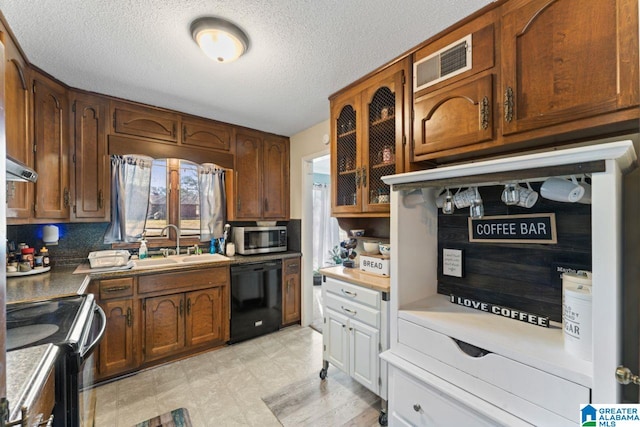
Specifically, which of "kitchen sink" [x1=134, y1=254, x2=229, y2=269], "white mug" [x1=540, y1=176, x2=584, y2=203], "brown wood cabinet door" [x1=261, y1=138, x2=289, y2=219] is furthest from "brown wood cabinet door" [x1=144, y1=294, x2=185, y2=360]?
"white mug" [x1=540, y1=176, x2=584, y2=203]

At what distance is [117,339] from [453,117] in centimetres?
303

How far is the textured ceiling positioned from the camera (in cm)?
135

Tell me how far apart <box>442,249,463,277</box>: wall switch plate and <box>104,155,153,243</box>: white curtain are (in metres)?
2.88

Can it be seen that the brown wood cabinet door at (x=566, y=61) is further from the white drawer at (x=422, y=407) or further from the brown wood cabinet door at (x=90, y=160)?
the brown wood cabinet door at (x=90, y=160)

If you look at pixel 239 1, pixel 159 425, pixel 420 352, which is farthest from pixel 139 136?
pixel 420 352

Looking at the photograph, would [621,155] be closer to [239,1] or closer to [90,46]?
[239,1]

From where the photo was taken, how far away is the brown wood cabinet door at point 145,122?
2432mm

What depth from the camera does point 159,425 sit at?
68.1 inches

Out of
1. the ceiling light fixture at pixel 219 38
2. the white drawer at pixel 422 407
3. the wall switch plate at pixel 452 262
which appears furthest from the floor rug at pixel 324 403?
the ceiling light fixture at pixel 219 38

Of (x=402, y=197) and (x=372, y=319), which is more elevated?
(x=402, y=197)

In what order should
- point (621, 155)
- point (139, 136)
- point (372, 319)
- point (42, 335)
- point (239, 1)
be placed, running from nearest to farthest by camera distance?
point (621, 155)
point (42, 335)
point (239, 1)
point (372, 319)
point (139, 136)

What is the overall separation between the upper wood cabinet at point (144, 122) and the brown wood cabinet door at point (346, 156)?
66.0 inches

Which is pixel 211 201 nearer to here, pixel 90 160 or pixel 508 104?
pixel 90 160

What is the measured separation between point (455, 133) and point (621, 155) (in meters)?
0.73
